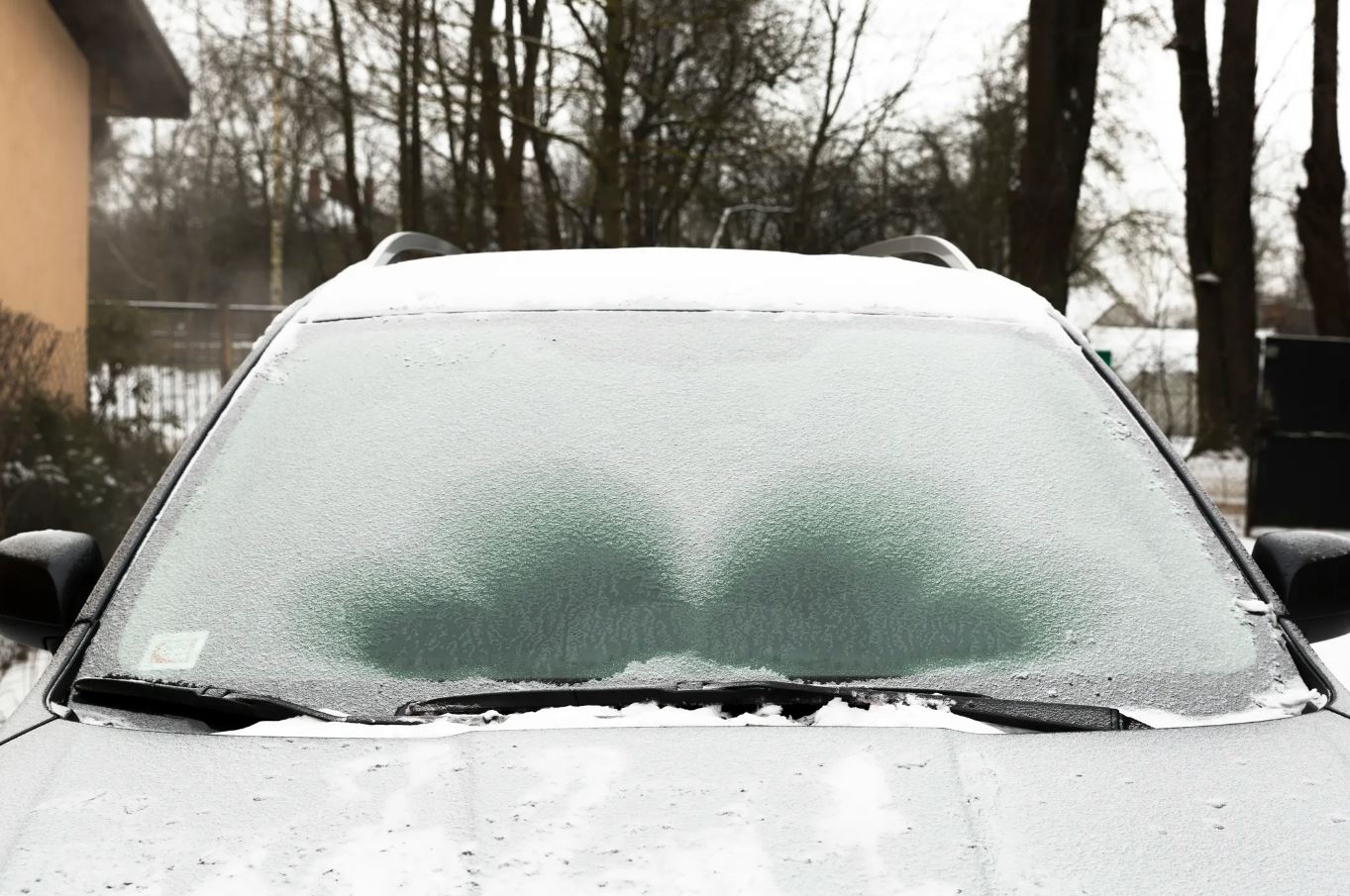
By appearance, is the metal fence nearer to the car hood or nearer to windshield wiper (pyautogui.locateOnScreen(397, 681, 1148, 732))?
windshield wiper (pyautogui.locateOnScreen(397, 681, 1148, 732))

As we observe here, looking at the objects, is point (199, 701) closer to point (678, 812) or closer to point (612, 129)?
point (678, 812)

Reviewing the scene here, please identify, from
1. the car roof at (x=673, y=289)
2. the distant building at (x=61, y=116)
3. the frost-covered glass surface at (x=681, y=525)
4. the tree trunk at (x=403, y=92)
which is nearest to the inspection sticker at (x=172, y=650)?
the frost-covered glass surface at (x=681, y=525)

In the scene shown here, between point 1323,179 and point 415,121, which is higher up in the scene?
point 415,121

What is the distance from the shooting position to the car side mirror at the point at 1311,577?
2.29 meters

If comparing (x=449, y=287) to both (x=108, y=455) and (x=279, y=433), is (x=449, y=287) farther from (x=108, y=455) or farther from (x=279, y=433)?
(x=108, y=455)

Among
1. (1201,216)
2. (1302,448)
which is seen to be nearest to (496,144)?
(1302,448)

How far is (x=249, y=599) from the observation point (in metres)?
2.09

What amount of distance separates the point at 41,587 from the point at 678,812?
3.59 feet

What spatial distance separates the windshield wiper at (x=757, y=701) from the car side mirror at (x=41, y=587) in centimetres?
62

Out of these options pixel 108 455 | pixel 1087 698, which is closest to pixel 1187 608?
pixel 1087 698

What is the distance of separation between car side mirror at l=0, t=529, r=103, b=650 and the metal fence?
12.7 meters

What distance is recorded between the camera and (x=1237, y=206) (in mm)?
20391

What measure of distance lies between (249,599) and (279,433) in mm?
361

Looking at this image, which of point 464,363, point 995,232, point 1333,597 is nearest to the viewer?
point 1333,597
